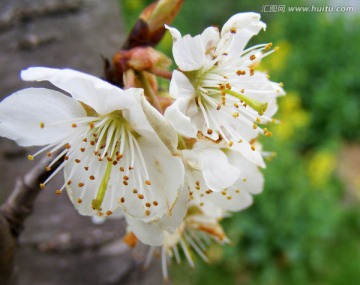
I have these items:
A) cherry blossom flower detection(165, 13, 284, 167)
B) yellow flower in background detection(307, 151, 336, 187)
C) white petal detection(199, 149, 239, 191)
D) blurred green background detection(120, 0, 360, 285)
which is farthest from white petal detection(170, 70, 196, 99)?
yellow flower in background detection(307, 151, 336, 187)

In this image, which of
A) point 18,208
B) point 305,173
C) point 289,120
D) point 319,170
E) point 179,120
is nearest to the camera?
point 179,120

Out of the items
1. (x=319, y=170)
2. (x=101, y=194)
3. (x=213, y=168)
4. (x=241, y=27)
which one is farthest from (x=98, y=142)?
(x=319, y=170)

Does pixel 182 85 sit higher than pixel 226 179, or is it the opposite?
pixel 182 85

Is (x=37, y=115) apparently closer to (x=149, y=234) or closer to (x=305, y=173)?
(x=149, y=234)

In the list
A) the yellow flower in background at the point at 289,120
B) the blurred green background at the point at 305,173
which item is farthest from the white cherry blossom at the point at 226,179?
the yellow flower in background at the point at 289,120

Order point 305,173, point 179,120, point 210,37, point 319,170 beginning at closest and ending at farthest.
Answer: point 179,120 < point 210,37 < point 319,170 < point 305,173

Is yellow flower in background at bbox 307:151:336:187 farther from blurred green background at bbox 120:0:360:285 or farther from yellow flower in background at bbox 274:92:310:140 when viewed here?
yellow flower in background at bbox 274:92:310:140

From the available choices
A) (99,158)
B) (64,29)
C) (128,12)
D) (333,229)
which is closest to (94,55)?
(64,29)
